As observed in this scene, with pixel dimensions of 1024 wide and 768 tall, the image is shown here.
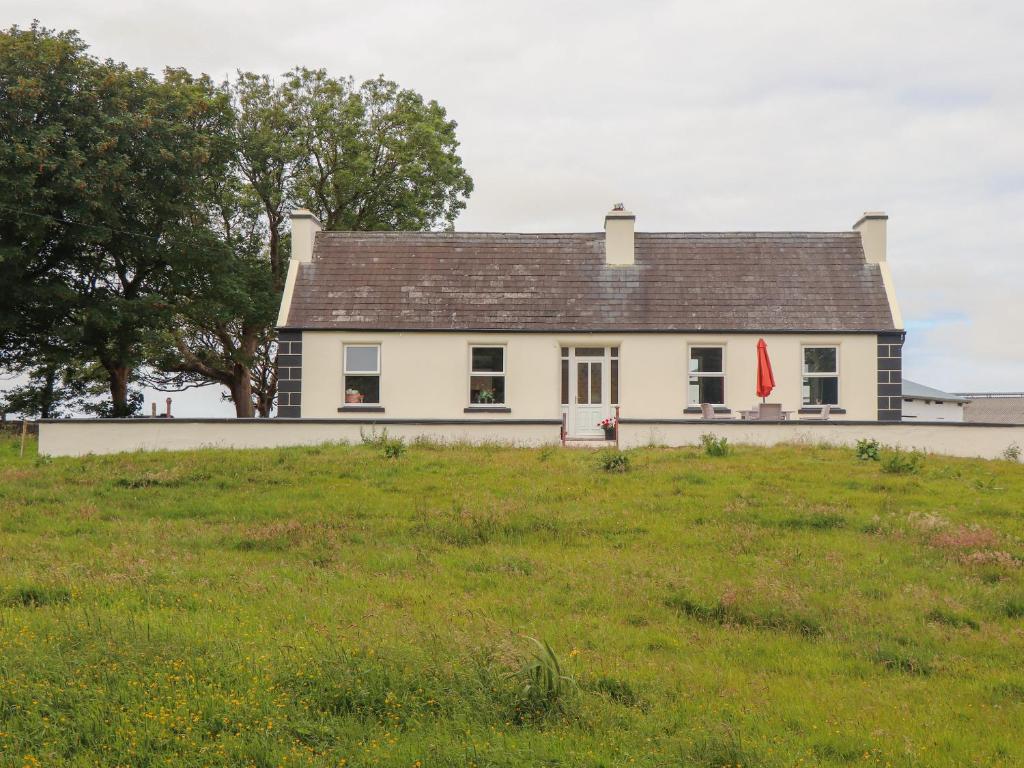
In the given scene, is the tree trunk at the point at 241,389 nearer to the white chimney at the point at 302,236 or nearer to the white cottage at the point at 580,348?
the white chimney at the point at 302,236

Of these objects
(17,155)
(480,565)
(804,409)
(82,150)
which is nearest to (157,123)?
(82,150)

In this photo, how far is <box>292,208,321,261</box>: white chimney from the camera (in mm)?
27125


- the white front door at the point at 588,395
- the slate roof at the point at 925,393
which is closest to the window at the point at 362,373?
the white front door at the point at 588,395

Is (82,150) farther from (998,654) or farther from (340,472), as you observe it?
(998,654)

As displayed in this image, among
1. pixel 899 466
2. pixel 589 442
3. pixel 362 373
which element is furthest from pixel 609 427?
pixel 899 466

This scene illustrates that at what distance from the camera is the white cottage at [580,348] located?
25281 millimetres

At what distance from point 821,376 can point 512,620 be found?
18.6 meters

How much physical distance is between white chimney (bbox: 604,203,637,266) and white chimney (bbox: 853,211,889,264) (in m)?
6.54

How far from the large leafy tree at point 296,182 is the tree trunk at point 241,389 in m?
0.04

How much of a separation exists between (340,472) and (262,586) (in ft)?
22.5

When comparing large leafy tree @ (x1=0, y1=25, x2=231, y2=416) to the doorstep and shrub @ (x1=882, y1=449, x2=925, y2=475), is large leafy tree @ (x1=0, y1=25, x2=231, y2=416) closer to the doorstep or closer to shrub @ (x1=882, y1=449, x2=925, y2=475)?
the doorstep

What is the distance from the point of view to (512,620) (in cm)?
892

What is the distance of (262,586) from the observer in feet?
32.3

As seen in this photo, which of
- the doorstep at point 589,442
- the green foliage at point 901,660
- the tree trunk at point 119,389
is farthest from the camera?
the tree trunk at point 119,389
